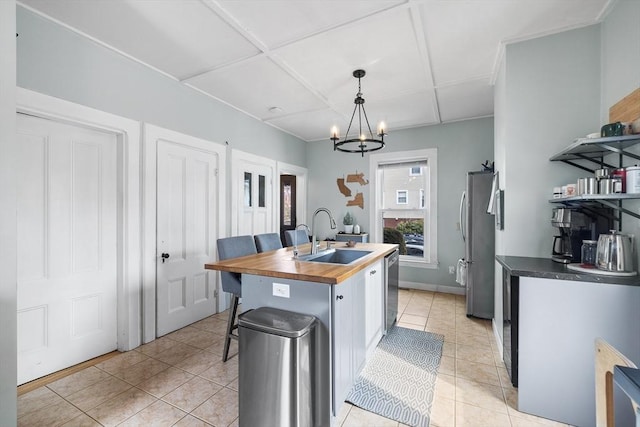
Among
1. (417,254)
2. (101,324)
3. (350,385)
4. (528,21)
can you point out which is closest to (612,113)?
(528,21)

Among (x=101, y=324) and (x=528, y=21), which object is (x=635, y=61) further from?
(x=101, y=324)

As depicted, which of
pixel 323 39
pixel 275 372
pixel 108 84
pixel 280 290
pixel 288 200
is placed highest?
pixel 323 39

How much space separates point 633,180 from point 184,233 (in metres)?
3.66

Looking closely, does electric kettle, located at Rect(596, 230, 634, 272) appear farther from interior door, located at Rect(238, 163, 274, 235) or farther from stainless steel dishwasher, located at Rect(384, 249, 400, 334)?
interior door, located at Rect(238, 163, 274, 235)

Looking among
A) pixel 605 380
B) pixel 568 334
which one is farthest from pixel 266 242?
pixel 605 380

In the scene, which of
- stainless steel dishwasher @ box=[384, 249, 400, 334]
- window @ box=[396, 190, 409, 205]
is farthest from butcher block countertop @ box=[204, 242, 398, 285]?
window @ box=[396, 190, 409, 205]

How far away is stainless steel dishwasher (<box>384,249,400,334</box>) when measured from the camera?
2.73m

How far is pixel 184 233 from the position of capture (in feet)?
10.2

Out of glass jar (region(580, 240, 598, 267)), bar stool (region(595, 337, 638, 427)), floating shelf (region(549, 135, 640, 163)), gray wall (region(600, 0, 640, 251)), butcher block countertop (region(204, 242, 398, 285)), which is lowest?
bar stool (region(595, 337, 638, 427))

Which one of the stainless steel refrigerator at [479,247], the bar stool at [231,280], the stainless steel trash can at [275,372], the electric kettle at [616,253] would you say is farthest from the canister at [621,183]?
the bar stool at [231,280]

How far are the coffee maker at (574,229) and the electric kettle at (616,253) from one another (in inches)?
7.6

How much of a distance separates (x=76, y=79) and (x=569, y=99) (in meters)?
3.91

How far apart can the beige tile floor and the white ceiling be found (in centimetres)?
272

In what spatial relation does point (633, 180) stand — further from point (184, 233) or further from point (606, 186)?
point (184, 233)
